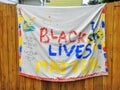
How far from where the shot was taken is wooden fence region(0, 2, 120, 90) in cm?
433

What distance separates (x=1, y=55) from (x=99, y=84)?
1808 mm

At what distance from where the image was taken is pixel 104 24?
4355mm

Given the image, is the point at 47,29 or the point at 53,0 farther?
the point at 53,0

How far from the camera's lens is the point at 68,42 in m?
4.38

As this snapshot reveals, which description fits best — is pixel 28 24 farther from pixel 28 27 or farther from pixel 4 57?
pixel 4 57

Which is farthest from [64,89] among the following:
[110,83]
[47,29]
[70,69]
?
[47,29]

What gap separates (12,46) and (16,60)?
0.26 m

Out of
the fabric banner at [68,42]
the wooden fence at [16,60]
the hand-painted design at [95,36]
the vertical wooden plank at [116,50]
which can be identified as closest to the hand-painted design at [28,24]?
the fabric banner at [68,42]

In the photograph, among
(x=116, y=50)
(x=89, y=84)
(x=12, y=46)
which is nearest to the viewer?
(x=116, y=50)

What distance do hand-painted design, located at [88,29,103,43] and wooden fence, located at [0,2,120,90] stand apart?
12 centimetres

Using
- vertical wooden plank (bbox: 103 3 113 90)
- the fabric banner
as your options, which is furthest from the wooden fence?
the fabric banner

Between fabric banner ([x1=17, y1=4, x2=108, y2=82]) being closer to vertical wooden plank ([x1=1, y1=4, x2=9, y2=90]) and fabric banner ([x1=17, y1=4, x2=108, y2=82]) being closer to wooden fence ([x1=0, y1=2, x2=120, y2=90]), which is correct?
wooden fence ([x1=0, y1=2, x2=120, y2=90])

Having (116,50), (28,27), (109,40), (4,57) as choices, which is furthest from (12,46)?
(116,50)

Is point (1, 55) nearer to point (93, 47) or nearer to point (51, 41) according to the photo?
point (51, 41)
